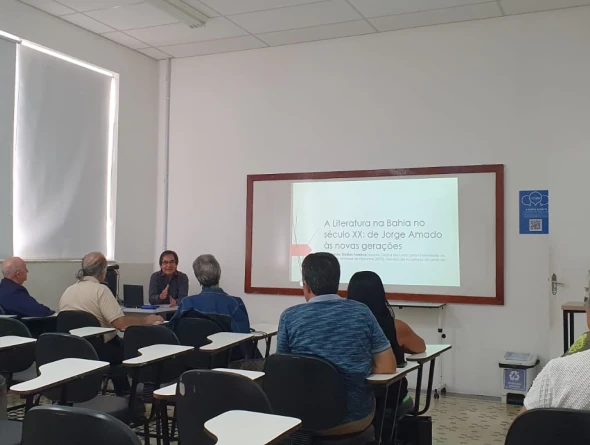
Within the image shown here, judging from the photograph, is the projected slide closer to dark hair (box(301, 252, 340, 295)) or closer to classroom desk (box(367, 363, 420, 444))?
classroom desk (box(367, 363, 420, 444))

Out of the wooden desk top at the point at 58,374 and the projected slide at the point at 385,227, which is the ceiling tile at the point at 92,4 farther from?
A: the wooden desk top at the point at 58,374

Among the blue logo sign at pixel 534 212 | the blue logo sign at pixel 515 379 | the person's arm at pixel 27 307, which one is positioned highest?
the blue logo sign at pixel 534 212

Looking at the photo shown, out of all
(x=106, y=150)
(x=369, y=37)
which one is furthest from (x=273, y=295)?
(x=369, y=37)

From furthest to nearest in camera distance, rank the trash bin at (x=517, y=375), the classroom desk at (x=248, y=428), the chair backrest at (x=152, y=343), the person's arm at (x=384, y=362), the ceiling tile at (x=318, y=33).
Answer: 1. the ceiling tile at (x=318, y=33)
2. the trash bin at (x=517, y=375)
3. the chair backrest at (x=152, y=343)
4. the person's arm at (x=384, y=362)
5. the classroom desk at (x=248, y=428)

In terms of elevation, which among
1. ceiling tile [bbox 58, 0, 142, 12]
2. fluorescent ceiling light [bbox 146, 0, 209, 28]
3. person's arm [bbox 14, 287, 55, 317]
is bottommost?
person's arm [bbox 14, 287, 55, 317]

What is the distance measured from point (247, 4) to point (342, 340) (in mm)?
3488

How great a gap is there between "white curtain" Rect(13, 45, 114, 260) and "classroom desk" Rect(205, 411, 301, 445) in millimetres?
3980

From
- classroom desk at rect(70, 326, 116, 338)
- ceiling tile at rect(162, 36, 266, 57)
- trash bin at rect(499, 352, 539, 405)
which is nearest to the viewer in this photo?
classroom desk at rect(70, 326, 116, 338)

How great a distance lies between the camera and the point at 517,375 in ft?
15.6

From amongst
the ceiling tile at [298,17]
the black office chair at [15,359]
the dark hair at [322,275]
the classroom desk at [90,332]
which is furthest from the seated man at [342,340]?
the ceiling tile at [298,17]

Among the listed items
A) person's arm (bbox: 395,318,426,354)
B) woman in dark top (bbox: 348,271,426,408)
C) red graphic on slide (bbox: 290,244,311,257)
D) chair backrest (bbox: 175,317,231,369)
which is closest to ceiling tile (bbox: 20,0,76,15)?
red graphic on slide (bbox: 290,244,311,257)

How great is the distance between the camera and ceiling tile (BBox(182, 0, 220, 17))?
499 cm

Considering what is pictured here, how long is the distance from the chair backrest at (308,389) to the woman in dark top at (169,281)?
140 inches

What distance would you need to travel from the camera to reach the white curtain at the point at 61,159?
515cm
